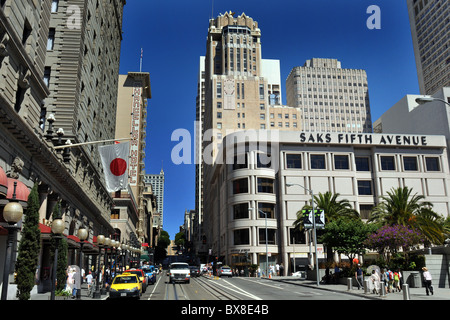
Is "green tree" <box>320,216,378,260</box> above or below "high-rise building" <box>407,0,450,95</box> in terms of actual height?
below

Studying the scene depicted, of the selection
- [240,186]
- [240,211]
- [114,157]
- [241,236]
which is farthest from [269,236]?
Result: [114,157]

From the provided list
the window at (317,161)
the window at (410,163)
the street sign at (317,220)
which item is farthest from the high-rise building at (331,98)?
the street sign at (317,220)

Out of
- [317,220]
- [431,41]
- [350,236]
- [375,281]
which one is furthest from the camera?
[431,41]

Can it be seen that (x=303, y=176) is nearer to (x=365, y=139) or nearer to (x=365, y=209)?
(x=365, y=209)

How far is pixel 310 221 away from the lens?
4000 centimetres

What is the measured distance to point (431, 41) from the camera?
468 feet

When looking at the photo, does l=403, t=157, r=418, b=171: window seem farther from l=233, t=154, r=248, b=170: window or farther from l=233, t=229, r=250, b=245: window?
l=233, t=229, r=250, b=245: window

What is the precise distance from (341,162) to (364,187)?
664 cm

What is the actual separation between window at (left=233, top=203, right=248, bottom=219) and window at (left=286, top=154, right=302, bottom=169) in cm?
1129

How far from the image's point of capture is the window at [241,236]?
74.9 metres

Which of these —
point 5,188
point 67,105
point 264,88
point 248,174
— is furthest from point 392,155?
point 5,188

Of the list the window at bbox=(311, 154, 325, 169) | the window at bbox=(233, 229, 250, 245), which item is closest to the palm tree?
the window at bbox=(311, 154, 325, 169)

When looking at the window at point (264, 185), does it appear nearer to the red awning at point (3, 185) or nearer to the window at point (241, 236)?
the window at point (241, 236)

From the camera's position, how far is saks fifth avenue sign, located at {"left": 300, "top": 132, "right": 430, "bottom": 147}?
76188 millimetres
